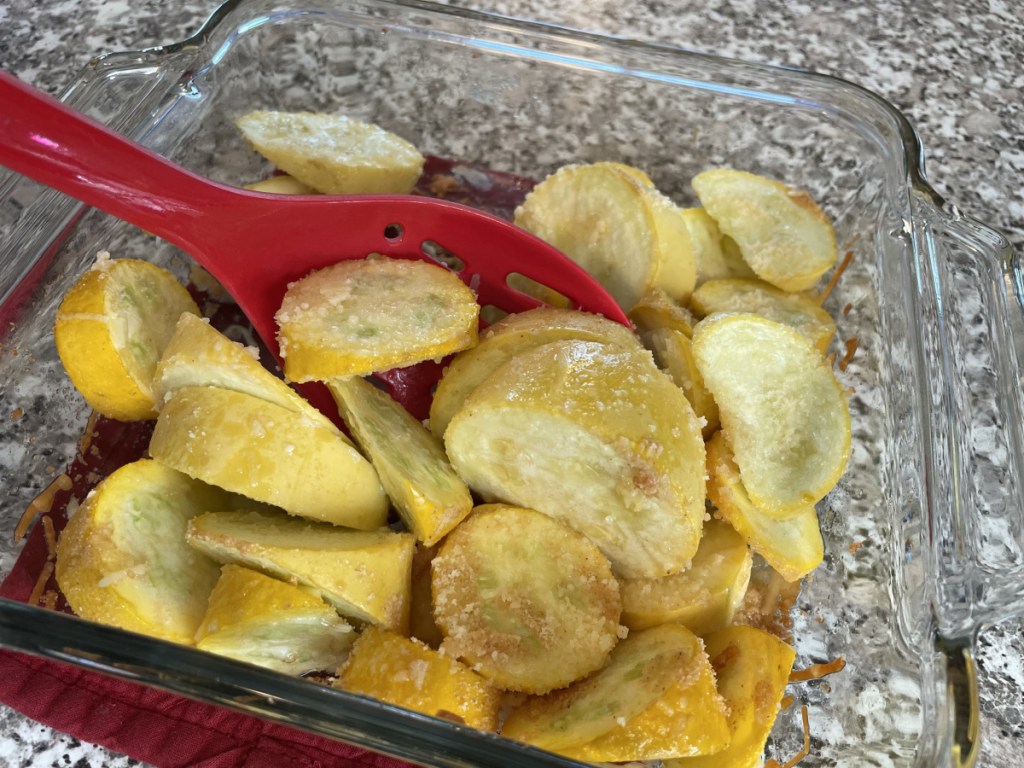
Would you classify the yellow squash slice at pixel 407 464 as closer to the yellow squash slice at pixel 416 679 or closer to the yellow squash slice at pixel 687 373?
the yellow squash slice at pixel 416 679

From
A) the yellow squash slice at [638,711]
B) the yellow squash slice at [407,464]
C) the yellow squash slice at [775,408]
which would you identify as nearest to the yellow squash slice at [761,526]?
the yellow squash slice at [775,408]

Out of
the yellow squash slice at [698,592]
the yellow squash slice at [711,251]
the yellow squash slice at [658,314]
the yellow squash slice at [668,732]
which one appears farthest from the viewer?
the yellow squash slice at [711,251]

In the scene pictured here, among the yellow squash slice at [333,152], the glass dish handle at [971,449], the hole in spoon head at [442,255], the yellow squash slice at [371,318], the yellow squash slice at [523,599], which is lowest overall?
the glass dish handle at [971,449]

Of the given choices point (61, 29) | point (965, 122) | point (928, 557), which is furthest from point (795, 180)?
point (61, 29)

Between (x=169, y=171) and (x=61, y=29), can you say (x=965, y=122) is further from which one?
(x=61, y=29)

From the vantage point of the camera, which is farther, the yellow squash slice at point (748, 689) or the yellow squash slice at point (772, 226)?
the yellow squash slice at point (772, 226)

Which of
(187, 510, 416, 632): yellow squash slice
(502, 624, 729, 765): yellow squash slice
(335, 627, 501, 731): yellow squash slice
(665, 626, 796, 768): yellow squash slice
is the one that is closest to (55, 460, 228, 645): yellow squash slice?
(187, 510, 416, 632): yellow squash slice
